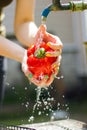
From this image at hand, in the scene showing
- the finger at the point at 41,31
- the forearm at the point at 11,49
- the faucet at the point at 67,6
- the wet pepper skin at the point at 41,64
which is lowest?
the wet pepper skin at the point at 41,64

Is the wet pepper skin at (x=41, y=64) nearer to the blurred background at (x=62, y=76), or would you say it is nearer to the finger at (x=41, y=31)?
the finger at (x=41, y=31)

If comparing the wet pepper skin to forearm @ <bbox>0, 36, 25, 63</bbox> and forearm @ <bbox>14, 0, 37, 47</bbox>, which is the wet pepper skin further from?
forearm @ <bbox>14, 0, 37, 47</bbox>

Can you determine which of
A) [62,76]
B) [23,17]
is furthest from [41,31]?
[62,76]

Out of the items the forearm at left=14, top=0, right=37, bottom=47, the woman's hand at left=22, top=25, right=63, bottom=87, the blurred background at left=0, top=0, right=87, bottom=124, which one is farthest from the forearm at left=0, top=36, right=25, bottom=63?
the blurred background at left=0, top=0, right=87, bottom=124

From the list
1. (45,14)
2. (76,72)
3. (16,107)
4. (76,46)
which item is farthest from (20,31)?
(76,46)

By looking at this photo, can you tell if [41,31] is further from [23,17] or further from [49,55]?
[23,17]

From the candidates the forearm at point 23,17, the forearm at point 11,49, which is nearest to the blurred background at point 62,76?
the forearm at point 23,17

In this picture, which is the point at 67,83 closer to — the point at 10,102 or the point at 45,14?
the point at 10,102

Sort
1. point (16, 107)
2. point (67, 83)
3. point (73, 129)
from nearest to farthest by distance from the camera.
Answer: point (73, 129) → point (16, 107) → point (67, 83)
